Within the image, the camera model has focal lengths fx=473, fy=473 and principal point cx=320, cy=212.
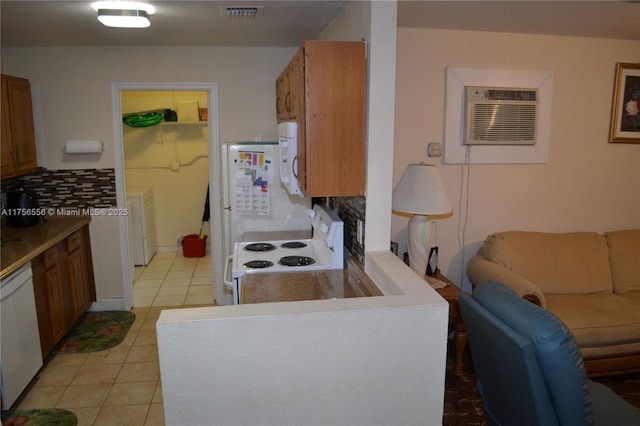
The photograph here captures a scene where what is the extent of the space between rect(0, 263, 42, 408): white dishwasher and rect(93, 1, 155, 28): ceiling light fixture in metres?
1.57

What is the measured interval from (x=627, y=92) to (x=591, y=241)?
1.26m

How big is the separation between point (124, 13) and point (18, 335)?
1.97 meters

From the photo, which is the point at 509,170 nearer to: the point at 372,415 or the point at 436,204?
the point at 436,204

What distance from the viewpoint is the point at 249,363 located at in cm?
162

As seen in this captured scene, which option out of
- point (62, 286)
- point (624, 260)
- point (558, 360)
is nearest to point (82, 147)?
point (62, 286)

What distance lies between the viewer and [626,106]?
150 inches

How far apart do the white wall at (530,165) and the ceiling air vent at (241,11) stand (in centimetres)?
113

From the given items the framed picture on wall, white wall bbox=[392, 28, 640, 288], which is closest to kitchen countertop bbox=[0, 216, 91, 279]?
white wall bbox=[392, 28, 640, 288]

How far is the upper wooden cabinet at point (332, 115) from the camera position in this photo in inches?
86.4

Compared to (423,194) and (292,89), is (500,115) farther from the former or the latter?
(292,89)

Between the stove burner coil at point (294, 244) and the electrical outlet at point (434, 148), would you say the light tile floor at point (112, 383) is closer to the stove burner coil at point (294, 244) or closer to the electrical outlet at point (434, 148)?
the stove burner coil at point (294, 244)

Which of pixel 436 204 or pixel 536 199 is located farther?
pixel 536 199

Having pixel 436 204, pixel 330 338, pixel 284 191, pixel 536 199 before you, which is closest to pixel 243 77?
pixel 284 191

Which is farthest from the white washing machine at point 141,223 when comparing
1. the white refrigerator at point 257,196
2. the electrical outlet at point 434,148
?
the electrical outlet at point 434,148
